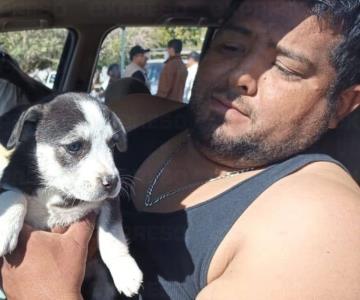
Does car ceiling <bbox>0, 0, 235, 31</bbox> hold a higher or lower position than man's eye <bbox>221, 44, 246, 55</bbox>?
lower

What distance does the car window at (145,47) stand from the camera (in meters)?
4.67

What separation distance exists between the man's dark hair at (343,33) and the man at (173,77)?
3.07 meters

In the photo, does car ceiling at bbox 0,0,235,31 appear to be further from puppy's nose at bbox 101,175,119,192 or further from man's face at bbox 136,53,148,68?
man's face at bbox 136,53,148,68

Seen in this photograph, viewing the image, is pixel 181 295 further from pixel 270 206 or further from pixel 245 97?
pixel 245 97

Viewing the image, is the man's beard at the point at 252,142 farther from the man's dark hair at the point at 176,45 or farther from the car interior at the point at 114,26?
the man's dark hair at the point at 176,45

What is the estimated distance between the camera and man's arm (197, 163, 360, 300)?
164 centimetres

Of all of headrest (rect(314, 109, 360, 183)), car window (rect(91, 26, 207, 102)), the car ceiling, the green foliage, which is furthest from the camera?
car window (rect(91, 26, 207, 102))

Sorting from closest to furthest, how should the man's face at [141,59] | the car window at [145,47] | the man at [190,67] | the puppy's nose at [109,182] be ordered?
the puppy's nose at [109,182] < the car window at [145,47] < the man at [190,67] < the man's face at [141,59]

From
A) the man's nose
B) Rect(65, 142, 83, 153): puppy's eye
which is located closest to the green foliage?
Rect(65, 142, 83, 153): puppy's eye

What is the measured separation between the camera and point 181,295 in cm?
202

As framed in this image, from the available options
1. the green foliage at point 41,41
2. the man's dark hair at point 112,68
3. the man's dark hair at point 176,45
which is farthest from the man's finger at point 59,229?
the man's dark hair at point 176,45

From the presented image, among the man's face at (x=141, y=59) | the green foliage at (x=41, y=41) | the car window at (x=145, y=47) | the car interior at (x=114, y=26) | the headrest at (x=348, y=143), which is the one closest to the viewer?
the car interior at (x=114, y=26)

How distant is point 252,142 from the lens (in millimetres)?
2209

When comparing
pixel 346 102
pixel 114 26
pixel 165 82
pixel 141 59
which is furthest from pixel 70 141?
pixel 141 59
